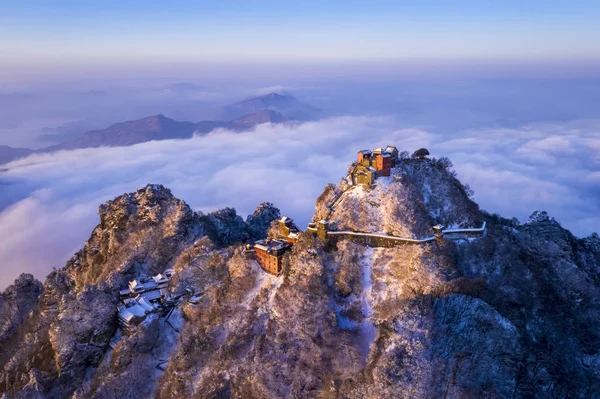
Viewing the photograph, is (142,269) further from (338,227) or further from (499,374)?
(499,374)

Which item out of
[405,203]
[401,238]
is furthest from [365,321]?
[405,203]

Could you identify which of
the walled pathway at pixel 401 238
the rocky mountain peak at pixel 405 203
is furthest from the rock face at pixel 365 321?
the walled pathway at pixel 401 238

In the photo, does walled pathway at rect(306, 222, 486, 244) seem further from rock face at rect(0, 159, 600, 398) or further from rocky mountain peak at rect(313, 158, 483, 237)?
rock face at rect(0, 159, 600, 398)

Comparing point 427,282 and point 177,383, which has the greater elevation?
point 427,282

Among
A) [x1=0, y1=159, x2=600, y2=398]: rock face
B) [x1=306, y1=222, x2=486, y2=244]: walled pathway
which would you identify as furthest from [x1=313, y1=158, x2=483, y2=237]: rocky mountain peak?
[x1=306, y1=222, x2=486, y2=244]: walled pathway

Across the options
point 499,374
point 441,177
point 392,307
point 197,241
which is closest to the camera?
point 499,374

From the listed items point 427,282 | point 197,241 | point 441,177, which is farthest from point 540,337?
point 197,241

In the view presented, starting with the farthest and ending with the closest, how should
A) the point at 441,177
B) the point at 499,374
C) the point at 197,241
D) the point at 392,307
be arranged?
1. the point at 197,241
2. the point at 441,177
3. the point at 392,307
4. the point at 499,374

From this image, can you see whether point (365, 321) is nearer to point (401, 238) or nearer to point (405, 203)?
point (401, 238)

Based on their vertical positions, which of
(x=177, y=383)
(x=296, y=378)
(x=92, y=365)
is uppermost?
(x=296, y=378)
